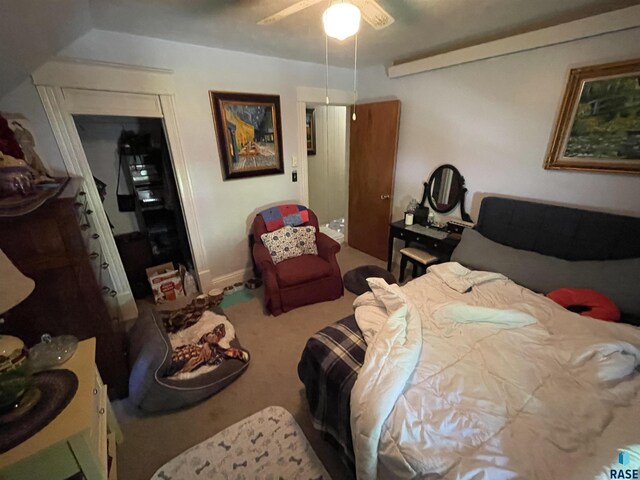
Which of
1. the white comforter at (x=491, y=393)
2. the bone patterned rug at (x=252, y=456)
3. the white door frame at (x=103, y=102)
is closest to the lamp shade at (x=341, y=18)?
the white comforter at (x=491, y=393)

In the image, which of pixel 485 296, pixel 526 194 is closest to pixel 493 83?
pixel 526 194

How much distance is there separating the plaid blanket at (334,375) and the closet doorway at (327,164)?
264cm

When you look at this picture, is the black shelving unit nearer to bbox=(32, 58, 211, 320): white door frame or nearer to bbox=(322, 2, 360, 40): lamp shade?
bbox=(32, 58, 211, 320): white door frame

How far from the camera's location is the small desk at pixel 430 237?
2463 mm

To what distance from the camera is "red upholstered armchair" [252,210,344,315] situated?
2383mm

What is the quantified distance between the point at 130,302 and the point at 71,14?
2.11 m

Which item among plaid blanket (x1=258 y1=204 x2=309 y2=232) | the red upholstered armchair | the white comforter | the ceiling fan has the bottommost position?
the red upholstered armchair

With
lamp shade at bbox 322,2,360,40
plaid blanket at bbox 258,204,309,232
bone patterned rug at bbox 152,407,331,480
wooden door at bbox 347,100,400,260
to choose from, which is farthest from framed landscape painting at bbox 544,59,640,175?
bone patterned rug at bbox 152,407,331,480

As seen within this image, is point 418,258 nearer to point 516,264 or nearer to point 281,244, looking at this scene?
point 516,264

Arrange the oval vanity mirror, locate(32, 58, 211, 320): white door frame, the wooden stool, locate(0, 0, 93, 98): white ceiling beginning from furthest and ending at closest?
the oval vanity mirror → the wooden stool → locate(32, 58, 211, 320): white door frame → locate(0, 0, 93, 98): white ceiling

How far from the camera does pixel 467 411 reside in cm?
99

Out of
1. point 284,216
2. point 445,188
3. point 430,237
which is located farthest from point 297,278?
point 445,188

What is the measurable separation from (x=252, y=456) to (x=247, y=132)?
257 cm

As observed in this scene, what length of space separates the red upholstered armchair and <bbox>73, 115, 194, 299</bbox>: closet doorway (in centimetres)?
100
